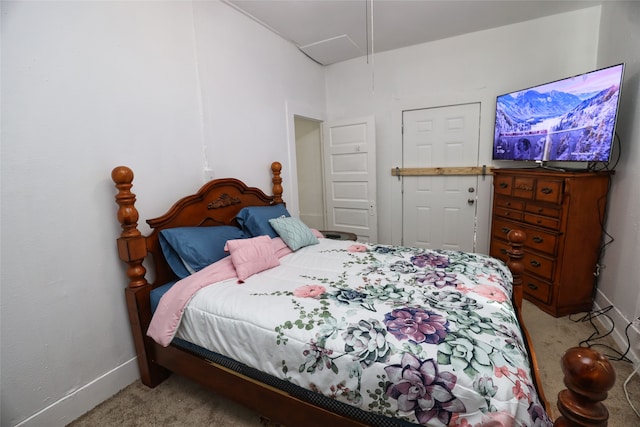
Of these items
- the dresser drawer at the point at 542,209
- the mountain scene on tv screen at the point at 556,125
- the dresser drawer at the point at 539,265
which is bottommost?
the dresser drawer at the point at 539,265

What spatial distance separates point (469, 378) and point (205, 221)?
6.23 ft

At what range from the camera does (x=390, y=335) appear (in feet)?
3.74

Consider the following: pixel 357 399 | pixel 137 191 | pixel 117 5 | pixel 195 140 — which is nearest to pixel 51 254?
pixel 137 191

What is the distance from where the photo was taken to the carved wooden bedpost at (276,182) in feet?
9.61

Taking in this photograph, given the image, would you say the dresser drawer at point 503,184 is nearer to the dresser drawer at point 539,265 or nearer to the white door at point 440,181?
the white door at point 440,181

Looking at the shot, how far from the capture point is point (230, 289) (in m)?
1.61

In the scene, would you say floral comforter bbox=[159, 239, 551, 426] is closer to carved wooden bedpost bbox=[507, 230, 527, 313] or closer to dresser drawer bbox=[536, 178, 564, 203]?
carved wooden bedpost bbox=[507, 230, 527, 313]

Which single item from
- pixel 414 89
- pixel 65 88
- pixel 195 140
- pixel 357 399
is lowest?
pixel 357 399

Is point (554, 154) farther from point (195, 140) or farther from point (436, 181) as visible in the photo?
point (195, 140)

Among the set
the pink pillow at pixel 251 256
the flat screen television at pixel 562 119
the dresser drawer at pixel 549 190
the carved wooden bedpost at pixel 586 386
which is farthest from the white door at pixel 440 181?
the carved wooden bedpost at pixel 586 386

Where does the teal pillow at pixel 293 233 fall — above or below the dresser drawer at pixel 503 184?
below

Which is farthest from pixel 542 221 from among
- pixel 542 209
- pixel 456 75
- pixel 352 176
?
pixel 352 176

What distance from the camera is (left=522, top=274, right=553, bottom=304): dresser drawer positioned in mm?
2477

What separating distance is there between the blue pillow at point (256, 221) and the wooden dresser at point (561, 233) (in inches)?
88.4
